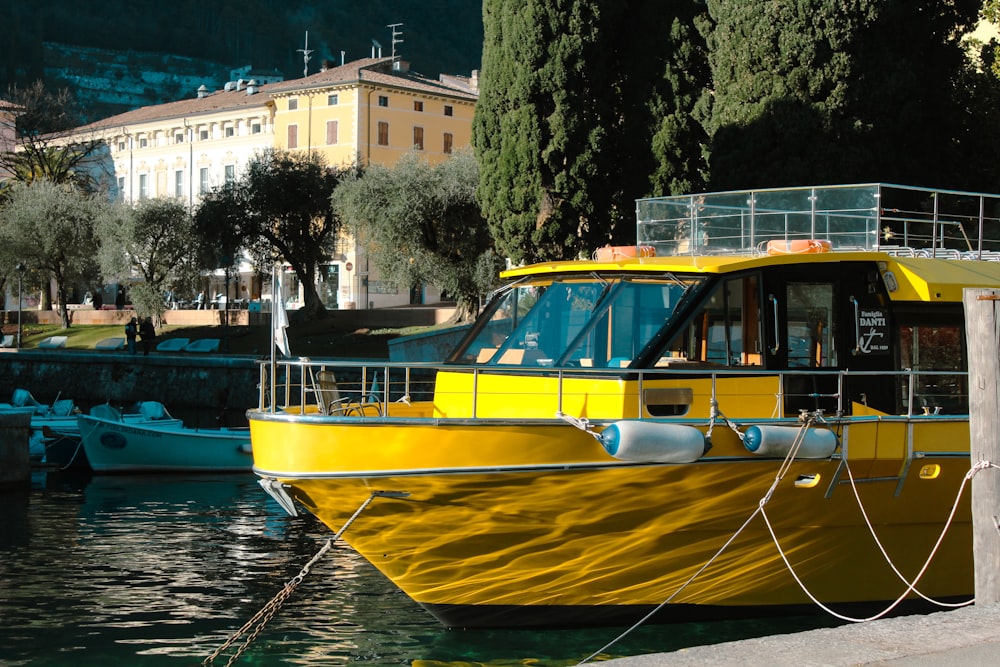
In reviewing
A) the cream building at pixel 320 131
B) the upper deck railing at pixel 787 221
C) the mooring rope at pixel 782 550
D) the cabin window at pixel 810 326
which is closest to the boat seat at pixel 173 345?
the cream building at pixel 320 131

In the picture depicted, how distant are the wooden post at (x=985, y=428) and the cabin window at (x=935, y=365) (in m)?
2.37

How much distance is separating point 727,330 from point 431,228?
36.1 m

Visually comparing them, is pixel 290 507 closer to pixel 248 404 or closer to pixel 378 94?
pixel 248 404

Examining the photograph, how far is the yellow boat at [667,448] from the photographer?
32.3 ft

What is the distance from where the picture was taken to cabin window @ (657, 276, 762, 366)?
1080cm

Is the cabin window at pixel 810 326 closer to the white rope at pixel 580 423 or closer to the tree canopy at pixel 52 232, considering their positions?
the white rope at pixel 580 423

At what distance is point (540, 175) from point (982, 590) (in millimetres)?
23653

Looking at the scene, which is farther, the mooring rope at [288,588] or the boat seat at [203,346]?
the boat seat at [203,346]

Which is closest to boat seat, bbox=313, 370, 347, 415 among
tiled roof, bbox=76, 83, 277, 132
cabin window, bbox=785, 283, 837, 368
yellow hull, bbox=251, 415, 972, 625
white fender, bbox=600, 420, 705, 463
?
yellow hull, bbox=251, 415, 972, 625

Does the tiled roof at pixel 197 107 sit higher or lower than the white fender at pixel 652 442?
higher

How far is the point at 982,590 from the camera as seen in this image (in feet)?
27.8

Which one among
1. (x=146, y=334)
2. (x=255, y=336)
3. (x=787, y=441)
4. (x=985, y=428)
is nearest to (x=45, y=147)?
(x=255, y=336)

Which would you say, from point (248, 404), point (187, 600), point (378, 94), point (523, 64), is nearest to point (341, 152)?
point (378, 94)

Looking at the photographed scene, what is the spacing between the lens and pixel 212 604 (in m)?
13.5
